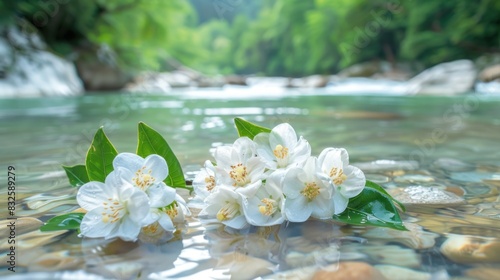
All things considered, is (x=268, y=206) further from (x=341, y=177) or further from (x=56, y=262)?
(x=56, y=262)

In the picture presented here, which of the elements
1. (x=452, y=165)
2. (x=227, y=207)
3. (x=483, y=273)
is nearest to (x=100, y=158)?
(x=227, y=207)

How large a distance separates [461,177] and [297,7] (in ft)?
130

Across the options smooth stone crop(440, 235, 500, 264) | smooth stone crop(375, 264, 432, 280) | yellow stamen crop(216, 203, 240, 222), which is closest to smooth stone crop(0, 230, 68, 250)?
yellow stamen crop(216, 203, 240, 222)

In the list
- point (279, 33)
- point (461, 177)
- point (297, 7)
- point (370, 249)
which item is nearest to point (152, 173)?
point (370, 249)

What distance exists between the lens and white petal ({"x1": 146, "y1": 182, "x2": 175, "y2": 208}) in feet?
3.07

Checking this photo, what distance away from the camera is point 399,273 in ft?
2.64

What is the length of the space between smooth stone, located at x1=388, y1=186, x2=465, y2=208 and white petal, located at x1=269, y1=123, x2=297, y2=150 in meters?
0.45

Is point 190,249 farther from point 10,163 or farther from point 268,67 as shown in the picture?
point 268,67

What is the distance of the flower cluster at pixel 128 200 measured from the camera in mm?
901

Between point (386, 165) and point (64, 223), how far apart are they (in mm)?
1418

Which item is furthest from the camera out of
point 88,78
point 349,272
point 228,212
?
point 88,78

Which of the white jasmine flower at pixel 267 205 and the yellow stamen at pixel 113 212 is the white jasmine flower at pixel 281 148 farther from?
the yellow stamen at pixel 113 212

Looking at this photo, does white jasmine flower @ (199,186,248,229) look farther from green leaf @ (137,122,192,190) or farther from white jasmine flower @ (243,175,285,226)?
green leaf @ (137,122,192,190)

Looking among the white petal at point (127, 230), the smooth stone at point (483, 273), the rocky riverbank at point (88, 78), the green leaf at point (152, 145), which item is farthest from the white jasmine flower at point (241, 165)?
the rocky riverbank at point (88, 78)
